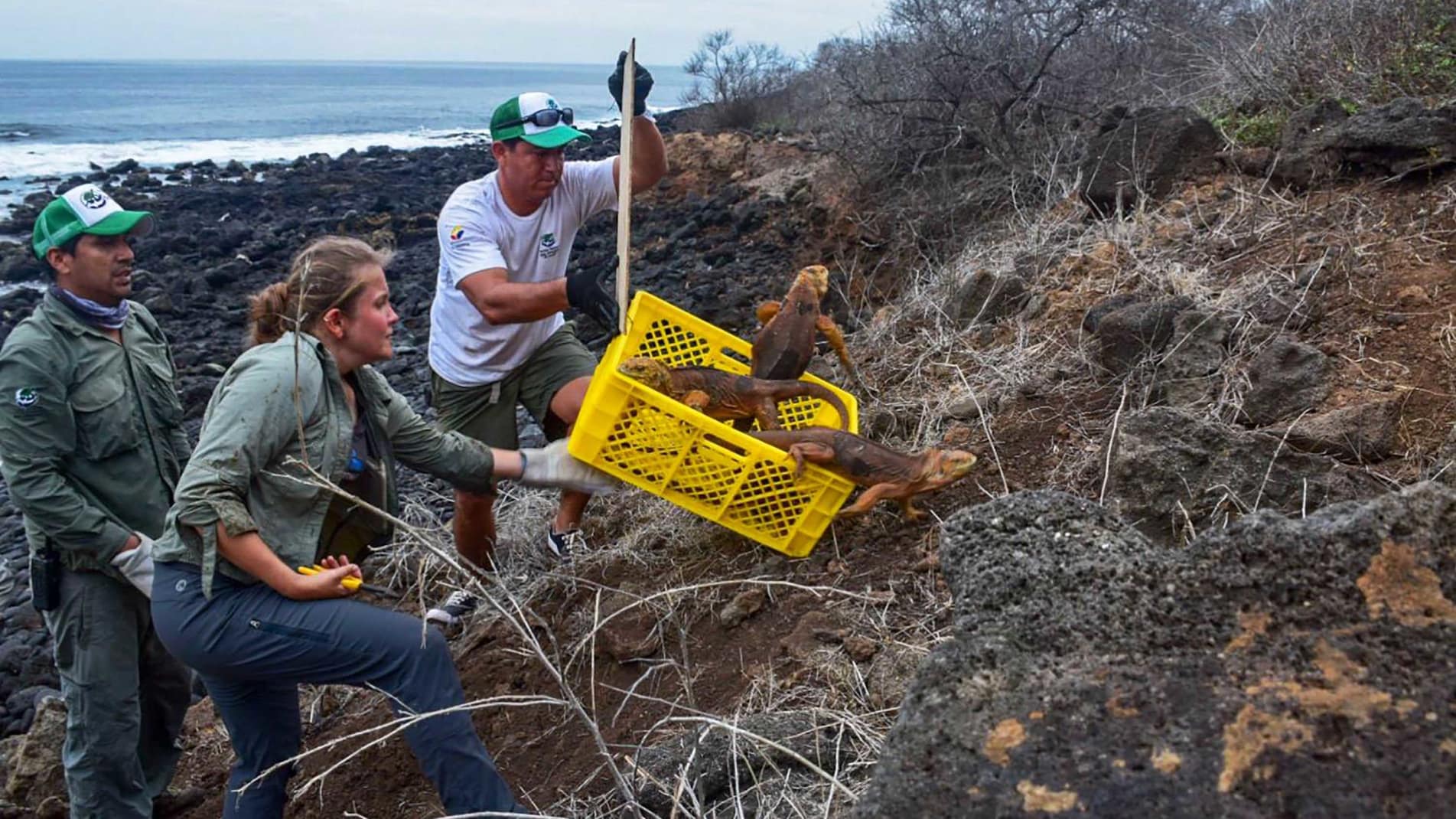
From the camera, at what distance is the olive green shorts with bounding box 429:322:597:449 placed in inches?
212

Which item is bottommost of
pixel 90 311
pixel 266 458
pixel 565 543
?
pixel 565 543

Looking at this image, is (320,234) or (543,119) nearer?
(543,119)

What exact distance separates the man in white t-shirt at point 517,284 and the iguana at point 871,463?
3.72 feet

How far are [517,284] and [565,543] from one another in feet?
4.91

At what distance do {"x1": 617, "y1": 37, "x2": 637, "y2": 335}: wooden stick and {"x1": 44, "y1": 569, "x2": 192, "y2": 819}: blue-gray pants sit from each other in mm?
2016

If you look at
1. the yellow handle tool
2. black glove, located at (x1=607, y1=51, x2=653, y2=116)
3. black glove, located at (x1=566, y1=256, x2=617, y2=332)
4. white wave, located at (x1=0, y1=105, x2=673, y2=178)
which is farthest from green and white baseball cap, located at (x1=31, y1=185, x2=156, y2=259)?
white wave, located at (x1=0, y1=105, x2=673, y2=178)

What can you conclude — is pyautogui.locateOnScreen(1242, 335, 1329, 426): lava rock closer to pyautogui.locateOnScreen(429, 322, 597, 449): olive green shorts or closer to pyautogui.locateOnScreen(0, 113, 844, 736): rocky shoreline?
pyautogui.locateOnScreen(429, 322, 597, 449): olive green shorts

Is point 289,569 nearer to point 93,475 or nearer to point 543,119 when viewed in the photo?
point 93,475

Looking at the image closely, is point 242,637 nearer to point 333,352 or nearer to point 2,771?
point 333,352

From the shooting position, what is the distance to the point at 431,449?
4121mm

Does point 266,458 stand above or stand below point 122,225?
below

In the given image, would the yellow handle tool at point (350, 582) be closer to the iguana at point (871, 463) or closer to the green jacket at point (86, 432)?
the green jacket at point (86, 432)

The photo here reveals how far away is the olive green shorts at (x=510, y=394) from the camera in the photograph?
5387 millimetres

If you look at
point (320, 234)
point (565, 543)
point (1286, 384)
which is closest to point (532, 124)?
point (565, 543)
